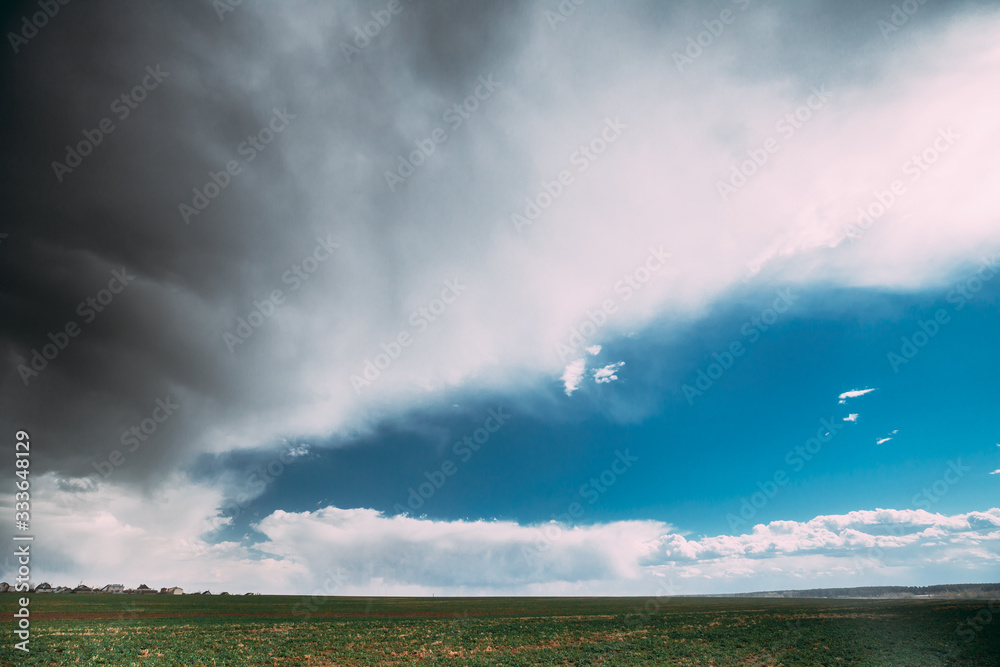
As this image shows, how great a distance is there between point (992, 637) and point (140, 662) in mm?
70879

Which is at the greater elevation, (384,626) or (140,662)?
(140,662)

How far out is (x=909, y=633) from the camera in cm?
4669

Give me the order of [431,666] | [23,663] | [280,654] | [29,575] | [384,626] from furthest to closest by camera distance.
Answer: [384,626] → [280,654] → [431,666] → [23,663] → [29,575]

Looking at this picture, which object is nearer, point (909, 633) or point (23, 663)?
point (23, 663)

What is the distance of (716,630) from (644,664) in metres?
22.4

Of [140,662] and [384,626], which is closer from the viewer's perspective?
[140,662]

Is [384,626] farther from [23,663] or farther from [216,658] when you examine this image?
[23,663]

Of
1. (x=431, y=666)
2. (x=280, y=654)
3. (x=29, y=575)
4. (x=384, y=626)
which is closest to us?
(x=29, y=575)

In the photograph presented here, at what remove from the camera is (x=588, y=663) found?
107ft

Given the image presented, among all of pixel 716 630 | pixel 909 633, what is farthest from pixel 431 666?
pixel 909 633

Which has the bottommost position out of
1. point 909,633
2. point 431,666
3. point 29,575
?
point 909,633

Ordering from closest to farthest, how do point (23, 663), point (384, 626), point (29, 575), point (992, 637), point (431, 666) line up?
point (29, 575) < point (23, 663) < point (431, 666) < point (992, 637) < point (384, 626)

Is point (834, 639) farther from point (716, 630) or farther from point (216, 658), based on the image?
point (216, 658)

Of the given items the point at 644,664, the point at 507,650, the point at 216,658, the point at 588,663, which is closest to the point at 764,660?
the point at 644,664
